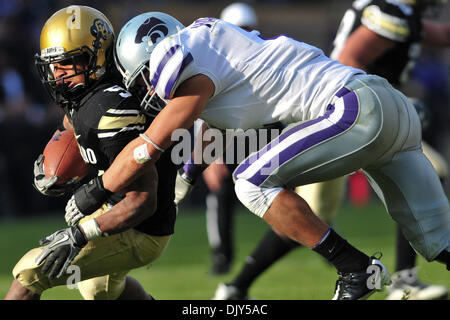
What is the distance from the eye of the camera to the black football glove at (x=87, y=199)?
11.1ft

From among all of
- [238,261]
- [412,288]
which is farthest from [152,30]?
[238,261]

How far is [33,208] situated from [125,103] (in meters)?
7.76

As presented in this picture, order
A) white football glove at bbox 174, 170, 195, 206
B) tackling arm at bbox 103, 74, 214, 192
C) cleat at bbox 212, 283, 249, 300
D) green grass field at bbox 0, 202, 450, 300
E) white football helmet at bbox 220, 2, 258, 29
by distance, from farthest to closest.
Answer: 1. white football helmet at bbox 220, 2, 258, 29
2. green grass field at bbox 0, 202, 450, 300
3. cleat at bbox 212, 283, 249, 300
4. white football glove at bbox 174, 170, 195, 206
5. tackling arm at bbox 103, 74, 214, 192

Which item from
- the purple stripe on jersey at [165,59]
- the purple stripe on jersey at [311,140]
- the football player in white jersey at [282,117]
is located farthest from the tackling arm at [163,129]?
the purple stripe on jersey at [311,140]

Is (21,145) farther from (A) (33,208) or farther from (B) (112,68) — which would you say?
(B) (112,68)

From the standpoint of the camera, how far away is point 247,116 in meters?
3.54

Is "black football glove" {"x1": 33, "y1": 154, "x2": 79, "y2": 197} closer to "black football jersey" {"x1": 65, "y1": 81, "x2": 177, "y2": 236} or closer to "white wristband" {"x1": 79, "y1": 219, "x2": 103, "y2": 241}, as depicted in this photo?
"black football jersey" {"x1": 65, "y1": 81, "x2": 177, "y2": 236}

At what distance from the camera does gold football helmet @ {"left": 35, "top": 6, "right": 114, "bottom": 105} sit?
3.69 metres

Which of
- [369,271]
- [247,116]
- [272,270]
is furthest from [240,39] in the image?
[272,270]

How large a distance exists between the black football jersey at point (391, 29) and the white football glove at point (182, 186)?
1445 millimetres

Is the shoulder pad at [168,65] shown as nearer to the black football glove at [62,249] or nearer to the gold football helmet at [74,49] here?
the gold football helmet at [74,49]

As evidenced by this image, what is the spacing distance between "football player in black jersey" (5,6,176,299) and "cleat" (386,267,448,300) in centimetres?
173

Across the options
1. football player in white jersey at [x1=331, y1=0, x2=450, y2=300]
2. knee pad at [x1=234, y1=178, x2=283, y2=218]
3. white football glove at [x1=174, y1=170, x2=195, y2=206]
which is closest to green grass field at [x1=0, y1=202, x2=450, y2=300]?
football player in white jersey at [x1=331, y1=0, x2=450, y2=300]
